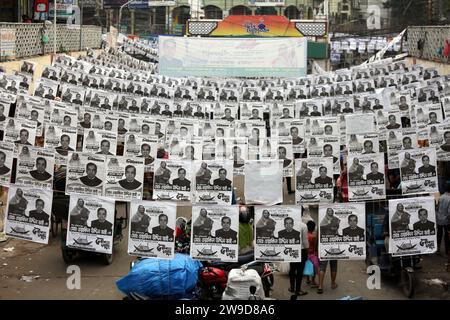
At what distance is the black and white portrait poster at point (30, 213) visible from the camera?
7977 millimetres

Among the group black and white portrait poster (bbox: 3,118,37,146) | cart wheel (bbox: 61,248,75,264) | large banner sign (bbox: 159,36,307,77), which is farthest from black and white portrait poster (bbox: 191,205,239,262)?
large banner sign (bbox: 159,36,307,77)

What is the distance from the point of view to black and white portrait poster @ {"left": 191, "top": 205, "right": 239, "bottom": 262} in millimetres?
7699

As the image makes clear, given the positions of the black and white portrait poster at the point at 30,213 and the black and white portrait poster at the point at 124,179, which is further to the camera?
the black and white portrait poster at the point at 124,179

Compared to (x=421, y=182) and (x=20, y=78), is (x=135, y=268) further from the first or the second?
(x=20, y=78)

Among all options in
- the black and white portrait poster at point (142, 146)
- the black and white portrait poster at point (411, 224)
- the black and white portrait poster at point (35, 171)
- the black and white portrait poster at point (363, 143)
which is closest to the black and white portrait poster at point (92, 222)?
the black and white portrait poster at point (35, 171)

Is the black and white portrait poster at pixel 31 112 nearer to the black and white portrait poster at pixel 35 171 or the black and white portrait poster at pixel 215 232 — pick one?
the black and white portrait poster at pixel 35 171

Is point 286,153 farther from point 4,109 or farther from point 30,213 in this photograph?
point 4,109

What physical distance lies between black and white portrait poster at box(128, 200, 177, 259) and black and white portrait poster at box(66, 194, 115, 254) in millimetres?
305

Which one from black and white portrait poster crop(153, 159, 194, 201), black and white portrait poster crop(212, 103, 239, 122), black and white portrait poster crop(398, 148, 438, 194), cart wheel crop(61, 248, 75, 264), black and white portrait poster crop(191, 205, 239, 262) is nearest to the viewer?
black and white portrait poster crop(191, 205, 239, 262)

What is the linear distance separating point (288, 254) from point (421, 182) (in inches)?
90.9

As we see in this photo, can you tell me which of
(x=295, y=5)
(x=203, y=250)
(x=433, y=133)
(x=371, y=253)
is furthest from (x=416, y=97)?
(x=295, y=5)

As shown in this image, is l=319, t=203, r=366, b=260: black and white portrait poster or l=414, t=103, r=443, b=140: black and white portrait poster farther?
l=414, t=103, r=443, b=140: black and white portrait poster

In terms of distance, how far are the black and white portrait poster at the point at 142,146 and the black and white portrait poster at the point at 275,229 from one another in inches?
155

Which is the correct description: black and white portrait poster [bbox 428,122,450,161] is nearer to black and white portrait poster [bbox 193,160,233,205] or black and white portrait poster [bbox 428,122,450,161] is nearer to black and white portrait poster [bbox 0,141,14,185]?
black and white portrait poster [bbox 193,160,233,205]
